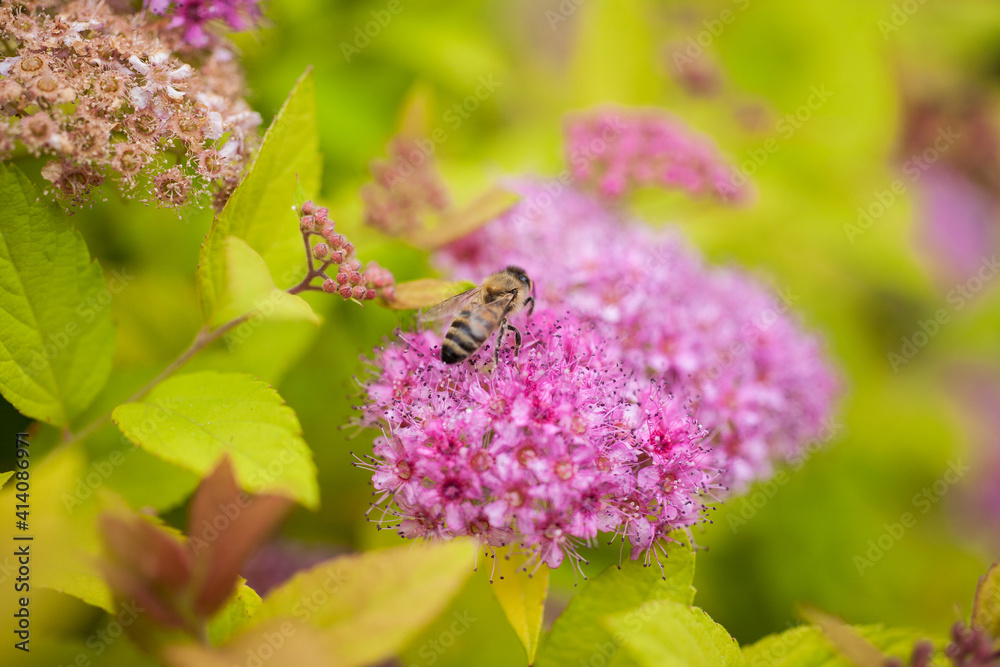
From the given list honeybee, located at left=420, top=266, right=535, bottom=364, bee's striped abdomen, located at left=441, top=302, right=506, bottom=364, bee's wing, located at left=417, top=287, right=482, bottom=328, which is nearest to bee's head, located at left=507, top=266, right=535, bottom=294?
honeybee, located at left=420, top=266, right=535, bottom=364

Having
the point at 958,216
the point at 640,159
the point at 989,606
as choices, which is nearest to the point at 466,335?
the point at 989,606

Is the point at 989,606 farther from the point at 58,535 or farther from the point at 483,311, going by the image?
the point at 58,535

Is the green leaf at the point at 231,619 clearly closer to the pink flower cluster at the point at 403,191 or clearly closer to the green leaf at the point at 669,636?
the green leaf at the point at 669,636

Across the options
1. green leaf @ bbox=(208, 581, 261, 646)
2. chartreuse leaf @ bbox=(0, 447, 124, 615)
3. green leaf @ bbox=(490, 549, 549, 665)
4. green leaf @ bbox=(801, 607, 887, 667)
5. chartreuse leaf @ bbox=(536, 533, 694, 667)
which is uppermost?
green leaf @ bbox=(801, 607, 887, 667)

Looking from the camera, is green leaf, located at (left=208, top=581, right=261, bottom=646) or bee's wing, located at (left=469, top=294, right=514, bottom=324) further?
bee's wing, located at (left=469, top=294, right=514, bottom=324)

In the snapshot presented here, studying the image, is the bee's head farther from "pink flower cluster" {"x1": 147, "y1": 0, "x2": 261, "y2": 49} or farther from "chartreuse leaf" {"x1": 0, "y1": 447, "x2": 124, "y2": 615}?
"chartreuse leaf" {"x1": 0, "y1": 447, "x2": 124, "y2": 615}

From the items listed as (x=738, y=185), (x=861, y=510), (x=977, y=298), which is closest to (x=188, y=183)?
(x=738, y=185)

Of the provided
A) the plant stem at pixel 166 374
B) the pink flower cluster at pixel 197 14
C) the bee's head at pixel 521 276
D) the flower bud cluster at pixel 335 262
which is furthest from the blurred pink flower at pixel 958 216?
the plant stem at pixel 166 374
